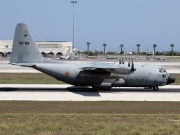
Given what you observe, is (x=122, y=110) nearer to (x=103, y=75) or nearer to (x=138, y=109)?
(x=138, y=109)

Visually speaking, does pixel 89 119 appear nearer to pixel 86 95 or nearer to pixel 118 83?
pixel 86 95

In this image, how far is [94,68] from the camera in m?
34.0

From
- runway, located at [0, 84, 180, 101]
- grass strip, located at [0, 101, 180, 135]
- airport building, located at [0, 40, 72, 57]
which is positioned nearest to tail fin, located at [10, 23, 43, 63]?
runway, located at [0, 84, 180, 101]

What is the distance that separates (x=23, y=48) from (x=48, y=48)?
129m

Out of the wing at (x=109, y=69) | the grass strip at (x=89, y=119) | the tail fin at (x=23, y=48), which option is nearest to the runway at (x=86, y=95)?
the wing at (x=109, y=69)

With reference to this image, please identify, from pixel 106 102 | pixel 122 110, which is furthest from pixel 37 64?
pixel 122 110

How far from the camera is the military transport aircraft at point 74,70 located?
34500 millimetres

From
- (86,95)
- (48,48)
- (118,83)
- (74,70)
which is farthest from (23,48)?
(48,48)

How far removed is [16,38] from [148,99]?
14.1 meters

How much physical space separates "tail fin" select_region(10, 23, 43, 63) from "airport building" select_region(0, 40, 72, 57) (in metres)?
121

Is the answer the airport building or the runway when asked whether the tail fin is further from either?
the airport building

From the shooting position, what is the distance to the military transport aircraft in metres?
34.5

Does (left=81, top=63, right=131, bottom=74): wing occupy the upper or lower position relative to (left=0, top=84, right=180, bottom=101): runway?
upper

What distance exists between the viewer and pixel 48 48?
162750 mm
